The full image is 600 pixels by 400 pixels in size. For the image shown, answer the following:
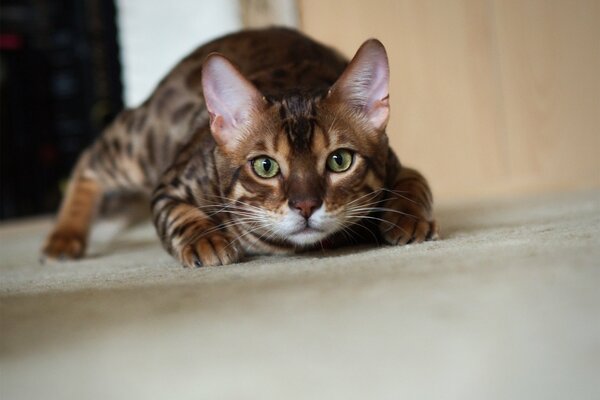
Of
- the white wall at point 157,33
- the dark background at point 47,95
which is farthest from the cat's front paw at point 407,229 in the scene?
the dark background at point 47,95

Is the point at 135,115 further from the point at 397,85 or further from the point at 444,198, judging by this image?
Result: the point at 444,198

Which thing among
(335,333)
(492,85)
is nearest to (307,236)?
(335,333)

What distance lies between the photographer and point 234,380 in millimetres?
662

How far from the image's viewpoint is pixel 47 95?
3186mm

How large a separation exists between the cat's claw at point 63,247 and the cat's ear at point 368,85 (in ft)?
2.96

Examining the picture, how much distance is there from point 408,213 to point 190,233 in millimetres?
413

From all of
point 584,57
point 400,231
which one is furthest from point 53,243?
point 584,57

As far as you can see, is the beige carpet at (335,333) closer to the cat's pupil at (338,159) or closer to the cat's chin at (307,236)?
the cat's chin at (307,236)

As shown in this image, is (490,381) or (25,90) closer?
(490,381)

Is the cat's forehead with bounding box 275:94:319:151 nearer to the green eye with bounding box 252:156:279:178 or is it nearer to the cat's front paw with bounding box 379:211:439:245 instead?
the green eye with bounding box 252:156:279:178

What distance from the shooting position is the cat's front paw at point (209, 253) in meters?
1.26

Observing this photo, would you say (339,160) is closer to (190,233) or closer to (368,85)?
(368,85)

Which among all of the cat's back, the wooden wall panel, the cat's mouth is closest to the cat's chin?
the cat's mouth

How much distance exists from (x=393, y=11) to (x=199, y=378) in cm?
194
